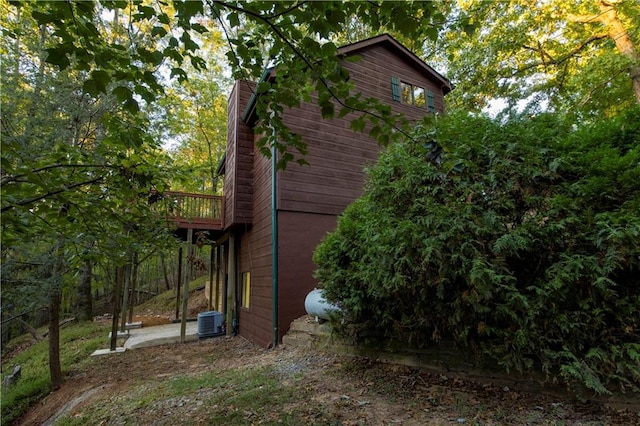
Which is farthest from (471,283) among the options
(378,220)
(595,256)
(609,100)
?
(609,100)

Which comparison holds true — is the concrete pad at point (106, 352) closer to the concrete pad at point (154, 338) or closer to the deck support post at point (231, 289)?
the concrete pad at point (154, 338)

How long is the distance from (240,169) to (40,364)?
7.41 meters

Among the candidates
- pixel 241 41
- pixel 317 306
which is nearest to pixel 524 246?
pixel 241 41

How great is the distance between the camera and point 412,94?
990 centimetres

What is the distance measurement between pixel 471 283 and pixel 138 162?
3.17m

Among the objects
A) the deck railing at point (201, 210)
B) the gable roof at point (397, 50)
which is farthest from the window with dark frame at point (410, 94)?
the deck railing at point (201, 210)

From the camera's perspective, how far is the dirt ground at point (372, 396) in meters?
2.53

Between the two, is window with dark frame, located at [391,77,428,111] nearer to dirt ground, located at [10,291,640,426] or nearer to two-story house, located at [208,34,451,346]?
two-story house, located at [208,34,451,346]

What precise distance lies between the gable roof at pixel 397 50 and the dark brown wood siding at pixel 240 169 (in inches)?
121

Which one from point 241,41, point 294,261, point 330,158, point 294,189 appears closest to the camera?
point 241,41

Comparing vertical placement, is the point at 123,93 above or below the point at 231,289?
above

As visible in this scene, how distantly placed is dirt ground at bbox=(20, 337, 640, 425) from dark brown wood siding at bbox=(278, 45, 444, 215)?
3228 millimetres

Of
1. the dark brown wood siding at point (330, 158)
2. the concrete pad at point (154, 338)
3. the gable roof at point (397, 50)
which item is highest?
the gable roof at point (397, 50)

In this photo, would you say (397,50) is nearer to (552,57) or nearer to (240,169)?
(552,57)
